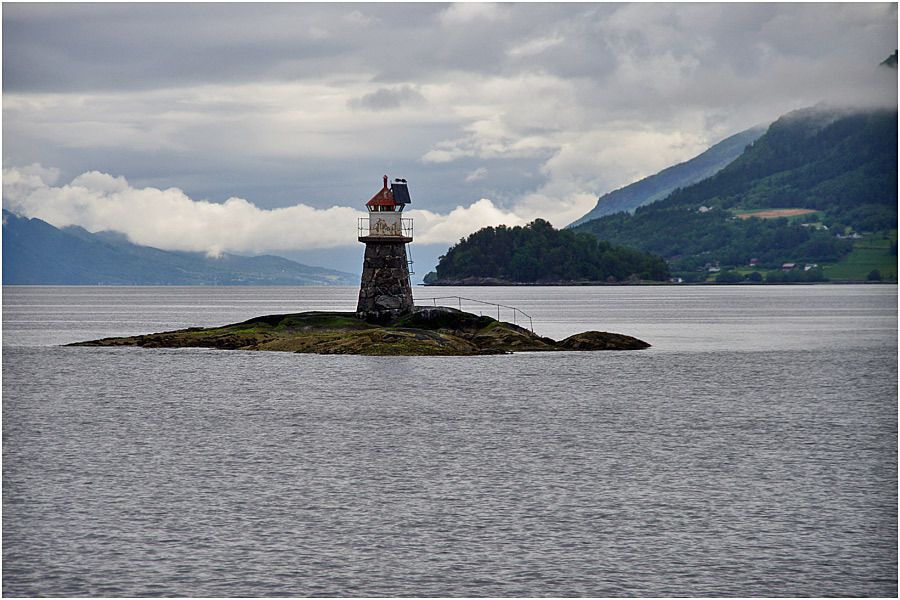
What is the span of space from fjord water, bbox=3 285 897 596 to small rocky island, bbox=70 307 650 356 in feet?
26.9

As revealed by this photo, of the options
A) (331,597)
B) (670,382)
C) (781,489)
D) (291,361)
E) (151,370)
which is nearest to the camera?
(331,597)

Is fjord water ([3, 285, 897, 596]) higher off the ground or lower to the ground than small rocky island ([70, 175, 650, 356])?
lower

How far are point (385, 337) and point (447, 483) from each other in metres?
43.0

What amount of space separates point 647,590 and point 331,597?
6.46 m

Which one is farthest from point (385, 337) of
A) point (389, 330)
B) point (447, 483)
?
point (447, 483)

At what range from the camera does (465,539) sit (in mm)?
27359

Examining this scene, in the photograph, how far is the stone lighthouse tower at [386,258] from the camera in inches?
3174

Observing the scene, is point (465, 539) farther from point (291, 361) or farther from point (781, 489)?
point (291, 361)

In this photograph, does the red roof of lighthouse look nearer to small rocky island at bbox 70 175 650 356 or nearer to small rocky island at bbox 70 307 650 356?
small rocky island at bbox 70 175 650 356

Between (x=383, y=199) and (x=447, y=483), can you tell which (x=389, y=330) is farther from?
(x=447, y=483)

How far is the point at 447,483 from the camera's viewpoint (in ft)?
112

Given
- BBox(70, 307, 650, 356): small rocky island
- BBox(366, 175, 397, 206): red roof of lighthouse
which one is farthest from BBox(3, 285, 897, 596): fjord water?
BBox(366, 175, 397, 206): red roof of lighthouse

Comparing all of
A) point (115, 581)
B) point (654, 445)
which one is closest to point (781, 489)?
point (654, 445)

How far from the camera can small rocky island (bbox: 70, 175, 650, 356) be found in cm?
7794
